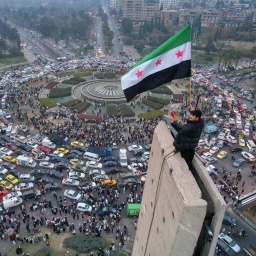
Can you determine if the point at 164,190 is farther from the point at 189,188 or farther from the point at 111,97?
the point at 111,97

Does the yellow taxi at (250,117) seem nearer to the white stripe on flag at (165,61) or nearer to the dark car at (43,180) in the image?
the dark car at (43,180)

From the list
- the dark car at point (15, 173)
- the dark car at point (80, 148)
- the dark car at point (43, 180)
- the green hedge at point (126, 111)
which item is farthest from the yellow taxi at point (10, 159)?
the green hedge at point (126, 111)

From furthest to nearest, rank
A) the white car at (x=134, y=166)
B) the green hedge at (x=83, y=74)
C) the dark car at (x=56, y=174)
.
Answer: the green hedge at (x=83, y=74), the white car at (x=134, y=166), the dark car at (x=56, y=174)

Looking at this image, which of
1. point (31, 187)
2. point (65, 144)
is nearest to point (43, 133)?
point (65, 144)

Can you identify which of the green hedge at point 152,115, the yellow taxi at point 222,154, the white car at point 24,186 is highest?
the white car at point 24,186

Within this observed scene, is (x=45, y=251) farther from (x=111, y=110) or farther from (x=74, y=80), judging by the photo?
(x=74, y=80)

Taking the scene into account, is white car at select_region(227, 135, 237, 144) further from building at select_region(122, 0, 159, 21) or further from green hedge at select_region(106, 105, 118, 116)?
building at select_region(122, 0, 159, 21)
